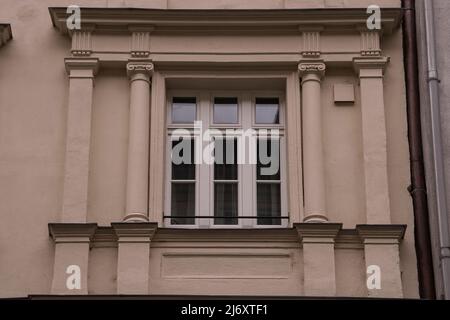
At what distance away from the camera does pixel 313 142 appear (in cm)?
1295

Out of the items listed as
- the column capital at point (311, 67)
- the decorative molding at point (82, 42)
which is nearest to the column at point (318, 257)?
the column capital at point (311, 67)

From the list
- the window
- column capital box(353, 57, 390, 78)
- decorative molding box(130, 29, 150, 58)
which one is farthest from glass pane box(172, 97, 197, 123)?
column capital box(353, 57, 390, 78)

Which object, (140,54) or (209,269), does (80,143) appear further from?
(209,269)

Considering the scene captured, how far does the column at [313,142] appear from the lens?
1265cm

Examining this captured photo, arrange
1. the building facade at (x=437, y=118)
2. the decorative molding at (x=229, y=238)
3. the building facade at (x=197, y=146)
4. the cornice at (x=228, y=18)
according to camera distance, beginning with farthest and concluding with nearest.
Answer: the cornice at (x=228, y=18), the decorative molding at (x=229, y=238), the building facade at (x=197, y=146), the building facade at (x=437, y=118)

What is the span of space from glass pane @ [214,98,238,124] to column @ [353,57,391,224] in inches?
61.7

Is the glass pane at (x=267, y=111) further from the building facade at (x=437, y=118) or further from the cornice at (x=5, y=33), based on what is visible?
the cornice at (x=5, y=33)

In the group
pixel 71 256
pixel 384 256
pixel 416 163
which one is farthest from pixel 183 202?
pixel 416 163

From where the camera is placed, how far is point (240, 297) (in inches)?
473

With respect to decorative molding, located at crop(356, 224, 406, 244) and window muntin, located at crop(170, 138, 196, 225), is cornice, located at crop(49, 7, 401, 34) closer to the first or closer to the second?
window muntin, located at crop(170, 138, 196, 225)

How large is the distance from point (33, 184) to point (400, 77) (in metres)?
4.58

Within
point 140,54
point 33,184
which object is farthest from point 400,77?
point 33,184

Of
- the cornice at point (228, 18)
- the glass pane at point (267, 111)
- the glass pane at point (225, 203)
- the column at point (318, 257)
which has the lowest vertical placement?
the column at point (318, 257)

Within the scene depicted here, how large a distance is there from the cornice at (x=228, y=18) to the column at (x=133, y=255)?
263cm
